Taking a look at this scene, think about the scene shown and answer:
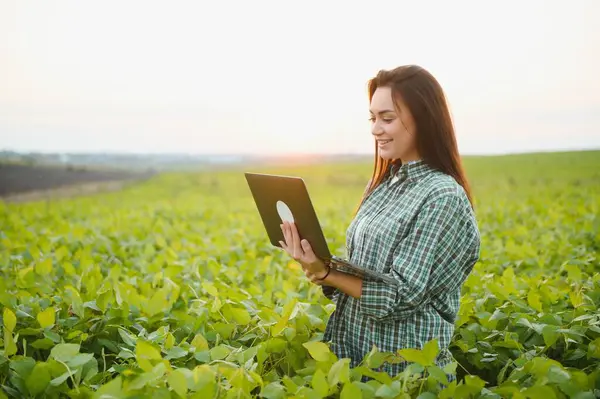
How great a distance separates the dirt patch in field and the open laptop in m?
9.48

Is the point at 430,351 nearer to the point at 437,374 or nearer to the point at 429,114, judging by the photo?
the point at 437,374

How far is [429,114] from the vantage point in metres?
2.00

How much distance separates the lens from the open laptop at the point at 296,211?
182cm

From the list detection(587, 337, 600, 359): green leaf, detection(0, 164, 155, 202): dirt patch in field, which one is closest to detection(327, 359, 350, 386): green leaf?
detection(587, 337, 600, 359): green leaf

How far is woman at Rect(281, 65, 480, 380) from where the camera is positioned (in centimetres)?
188

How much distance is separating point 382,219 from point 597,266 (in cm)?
264

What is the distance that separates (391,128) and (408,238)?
0.40 metres

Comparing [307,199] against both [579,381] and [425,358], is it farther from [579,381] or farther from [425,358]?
[579,381]

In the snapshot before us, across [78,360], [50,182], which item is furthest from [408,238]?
[50,182]

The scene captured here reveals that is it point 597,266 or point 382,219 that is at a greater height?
point 382,219

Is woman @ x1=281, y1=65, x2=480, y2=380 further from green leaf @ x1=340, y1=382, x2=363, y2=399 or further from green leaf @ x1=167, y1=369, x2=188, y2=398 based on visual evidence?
green leaf @ x1=167, y1=369, x2=188, y2=398

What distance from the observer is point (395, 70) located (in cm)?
204

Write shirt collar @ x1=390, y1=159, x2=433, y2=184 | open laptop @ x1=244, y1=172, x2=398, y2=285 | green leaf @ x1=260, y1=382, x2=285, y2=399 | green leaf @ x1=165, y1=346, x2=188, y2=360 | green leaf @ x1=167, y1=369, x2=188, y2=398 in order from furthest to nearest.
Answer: shirt collar @ x1=390, y1=159, x2=433, y2=184 < green leaf @ x1=165, y1=346, x2=188, y2=360 < open laptop @ x1=244, y1=172, x2=398, y2=285 < green leaf @ x1=260, y1=382, x2=285, y2=399 < green leaf @ x1=167, y1=369, x2=188, y2=398

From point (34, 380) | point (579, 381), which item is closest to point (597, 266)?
point (579, 381)
